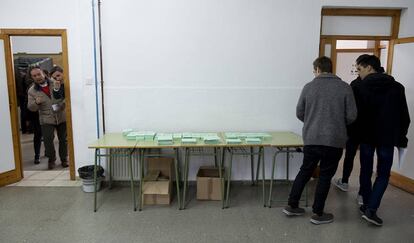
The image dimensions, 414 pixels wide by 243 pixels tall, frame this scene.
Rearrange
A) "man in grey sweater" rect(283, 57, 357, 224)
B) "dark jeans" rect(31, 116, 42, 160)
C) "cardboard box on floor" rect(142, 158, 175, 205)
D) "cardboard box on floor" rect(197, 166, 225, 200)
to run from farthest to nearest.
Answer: "dark jeans" rect(31, 116, 42, 160) < "cardboard box on floor" rect(197, 166, 225, 200) < "cardboard box on floor" rect(142, 158, 175, 205) < "man in grey sweater" rect(283, 57, 357, 224)

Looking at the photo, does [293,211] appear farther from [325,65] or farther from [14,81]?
[14,81]

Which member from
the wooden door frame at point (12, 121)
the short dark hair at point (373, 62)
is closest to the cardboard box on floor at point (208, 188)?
the short dark hair at point (373, 62)

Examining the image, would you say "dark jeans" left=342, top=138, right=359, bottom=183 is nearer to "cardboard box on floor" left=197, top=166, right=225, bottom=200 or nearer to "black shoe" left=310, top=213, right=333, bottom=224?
"black shoe" left=310, top=213, right=333, bottom=224

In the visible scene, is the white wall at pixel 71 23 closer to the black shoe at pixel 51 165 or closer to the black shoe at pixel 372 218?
the black shoe at pixel 51 165

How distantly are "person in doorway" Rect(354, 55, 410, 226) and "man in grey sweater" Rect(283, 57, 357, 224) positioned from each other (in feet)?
0.98

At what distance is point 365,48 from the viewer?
578cm

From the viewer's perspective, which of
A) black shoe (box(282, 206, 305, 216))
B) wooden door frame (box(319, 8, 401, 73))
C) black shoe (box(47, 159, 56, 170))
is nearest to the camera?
black shoe (box(282, 206, 305, 216))

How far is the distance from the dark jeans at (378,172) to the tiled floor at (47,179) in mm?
3209

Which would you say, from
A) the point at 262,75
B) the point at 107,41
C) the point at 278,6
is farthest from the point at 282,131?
the point at 107,41

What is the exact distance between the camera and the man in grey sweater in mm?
2555

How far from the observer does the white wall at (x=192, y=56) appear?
357cm

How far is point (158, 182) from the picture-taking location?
3.38 metres

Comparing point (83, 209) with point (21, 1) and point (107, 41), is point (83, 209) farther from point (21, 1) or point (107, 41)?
point (21, 1)

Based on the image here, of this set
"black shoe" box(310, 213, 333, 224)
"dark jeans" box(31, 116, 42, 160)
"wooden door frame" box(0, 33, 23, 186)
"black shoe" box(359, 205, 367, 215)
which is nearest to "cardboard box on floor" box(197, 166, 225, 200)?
"black shoe" box(310, 213, 333, 224)
